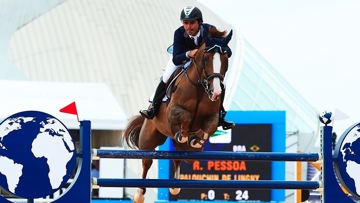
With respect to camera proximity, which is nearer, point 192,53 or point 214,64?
point 214,64

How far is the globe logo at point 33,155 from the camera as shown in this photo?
19.4ft

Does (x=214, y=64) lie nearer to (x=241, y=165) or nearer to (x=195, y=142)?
(x=195, y=142)

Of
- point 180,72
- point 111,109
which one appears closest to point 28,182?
point 180,72

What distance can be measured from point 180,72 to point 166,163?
5431mm

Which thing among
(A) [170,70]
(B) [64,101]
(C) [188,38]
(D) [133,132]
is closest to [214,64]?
(C) [188,38]

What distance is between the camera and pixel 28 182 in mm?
5961

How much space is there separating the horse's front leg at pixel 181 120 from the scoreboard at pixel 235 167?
17.9 feet

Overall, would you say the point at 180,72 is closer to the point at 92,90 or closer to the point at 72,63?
the point at 92,90

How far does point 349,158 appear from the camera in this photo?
6.48m

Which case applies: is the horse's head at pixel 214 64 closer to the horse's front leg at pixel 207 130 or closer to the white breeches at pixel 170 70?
the horse's front leg at pixel 207 130

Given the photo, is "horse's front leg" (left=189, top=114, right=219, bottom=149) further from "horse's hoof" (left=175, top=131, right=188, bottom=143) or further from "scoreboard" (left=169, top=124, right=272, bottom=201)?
"scoreboard" (left=169, top=124, right=272, bottom=201)

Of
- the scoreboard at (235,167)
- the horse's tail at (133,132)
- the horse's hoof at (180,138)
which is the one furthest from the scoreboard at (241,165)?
the horse's hoof at (180,138)

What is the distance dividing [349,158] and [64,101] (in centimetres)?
1232

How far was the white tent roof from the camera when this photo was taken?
17.6 metres
